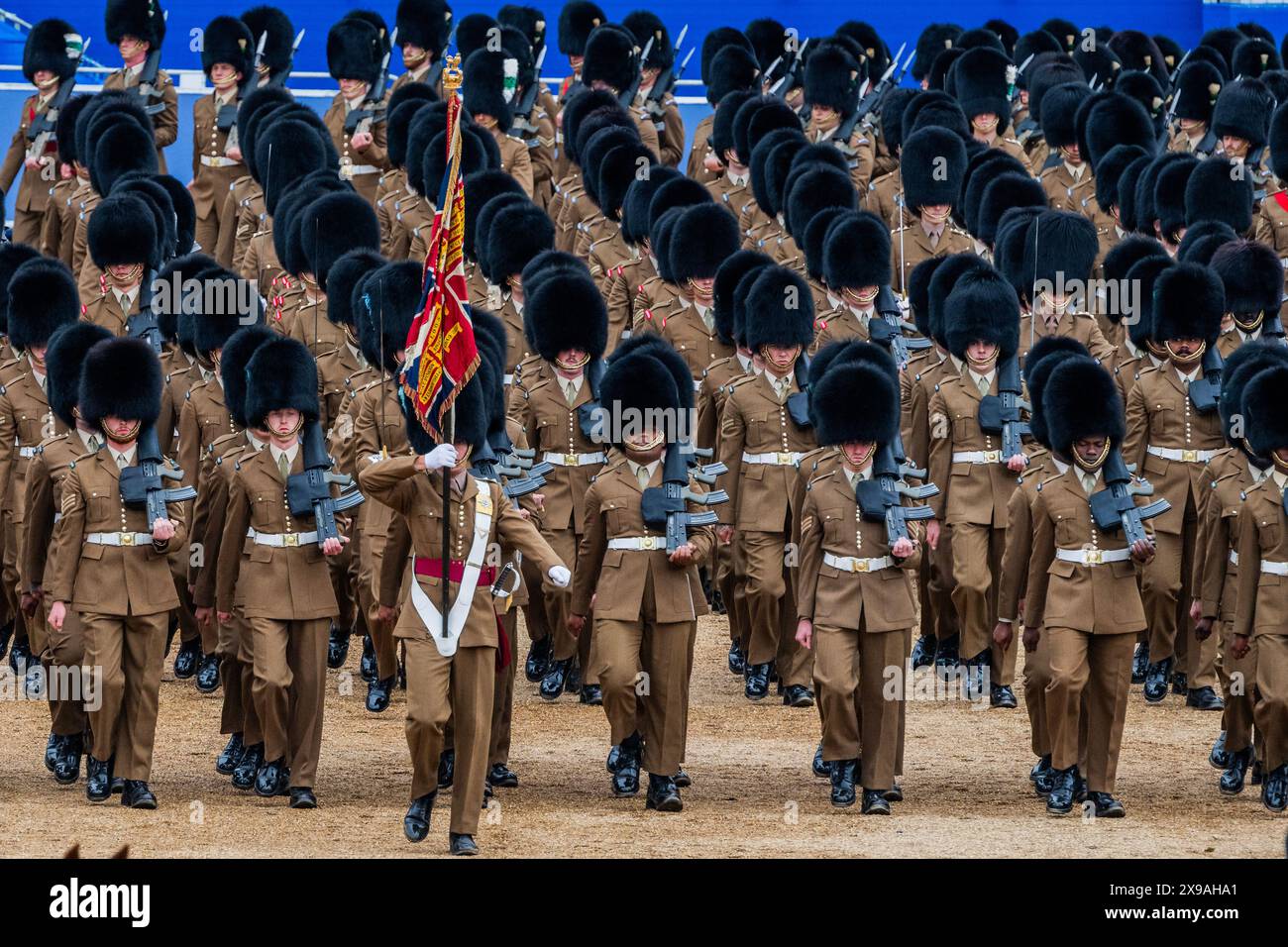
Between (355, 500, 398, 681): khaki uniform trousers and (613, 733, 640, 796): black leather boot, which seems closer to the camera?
(613, 733, 640, 796): black leather boot

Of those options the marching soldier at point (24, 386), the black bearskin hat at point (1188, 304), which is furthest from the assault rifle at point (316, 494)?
the black bearskin hat at point (1188, 304)

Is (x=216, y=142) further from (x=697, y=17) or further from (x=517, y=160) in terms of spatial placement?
(x=697, y=17)

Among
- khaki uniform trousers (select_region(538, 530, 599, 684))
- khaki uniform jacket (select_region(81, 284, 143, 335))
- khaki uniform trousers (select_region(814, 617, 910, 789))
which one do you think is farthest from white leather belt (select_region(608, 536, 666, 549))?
khaki uniform jacket (select_region(81, 284, 143, 335))

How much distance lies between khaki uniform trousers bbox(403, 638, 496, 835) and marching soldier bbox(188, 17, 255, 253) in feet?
25.2

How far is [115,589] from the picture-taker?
32.0 feet

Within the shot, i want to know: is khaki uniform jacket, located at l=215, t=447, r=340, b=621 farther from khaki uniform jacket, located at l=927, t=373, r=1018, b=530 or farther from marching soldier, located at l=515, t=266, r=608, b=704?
khaki uniform jacket, located at l=927, t=373, r=1018, b=530

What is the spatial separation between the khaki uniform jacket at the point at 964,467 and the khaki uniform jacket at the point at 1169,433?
1.82 feet

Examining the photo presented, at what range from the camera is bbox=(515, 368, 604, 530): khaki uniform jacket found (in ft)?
38.5

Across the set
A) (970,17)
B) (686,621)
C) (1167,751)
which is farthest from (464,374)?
(970,17)

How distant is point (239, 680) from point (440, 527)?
62.6 inches

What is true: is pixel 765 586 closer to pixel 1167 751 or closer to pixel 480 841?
pixel 1167 751

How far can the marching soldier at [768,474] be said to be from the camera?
11633 mm

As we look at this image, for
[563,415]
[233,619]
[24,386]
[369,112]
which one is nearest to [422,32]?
[369,112]
